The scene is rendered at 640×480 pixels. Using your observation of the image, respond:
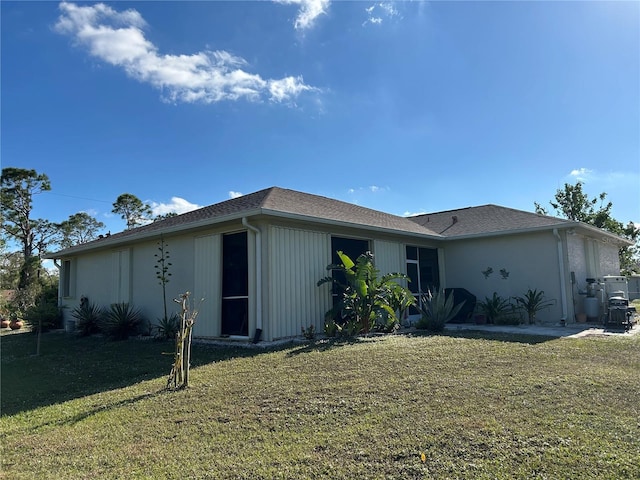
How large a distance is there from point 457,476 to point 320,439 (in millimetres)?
1214

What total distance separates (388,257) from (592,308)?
6.40 metres

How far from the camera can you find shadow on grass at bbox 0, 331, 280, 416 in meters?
5.70

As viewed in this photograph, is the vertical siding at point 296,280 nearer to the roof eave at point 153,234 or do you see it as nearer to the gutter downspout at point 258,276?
Answer: the gutter downspout at point 258,276

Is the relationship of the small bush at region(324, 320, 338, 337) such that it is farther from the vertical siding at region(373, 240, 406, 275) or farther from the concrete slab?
the concrete slab

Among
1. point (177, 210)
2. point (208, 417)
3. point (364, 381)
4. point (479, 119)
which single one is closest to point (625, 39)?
point (479, 119)

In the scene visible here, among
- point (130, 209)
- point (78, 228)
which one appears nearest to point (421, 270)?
point (130, 209)

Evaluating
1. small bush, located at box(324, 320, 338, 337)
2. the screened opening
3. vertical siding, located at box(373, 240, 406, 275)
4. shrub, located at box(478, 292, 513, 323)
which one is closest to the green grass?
small bush, located at box(324, 320, 338, 337)

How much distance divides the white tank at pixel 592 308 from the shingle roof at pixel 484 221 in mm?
2628

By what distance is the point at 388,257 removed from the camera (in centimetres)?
1235

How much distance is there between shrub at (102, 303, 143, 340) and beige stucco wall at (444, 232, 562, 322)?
10.6 m

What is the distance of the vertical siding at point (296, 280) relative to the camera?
9086mm

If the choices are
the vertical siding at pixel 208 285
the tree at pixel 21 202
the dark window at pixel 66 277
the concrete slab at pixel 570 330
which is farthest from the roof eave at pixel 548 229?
the tree at pixel 21 202

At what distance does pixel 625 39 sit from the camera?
34.8 ft

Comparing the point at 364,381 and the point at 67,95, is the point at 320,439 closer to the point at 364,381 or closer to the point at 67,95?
the point at 364,381
